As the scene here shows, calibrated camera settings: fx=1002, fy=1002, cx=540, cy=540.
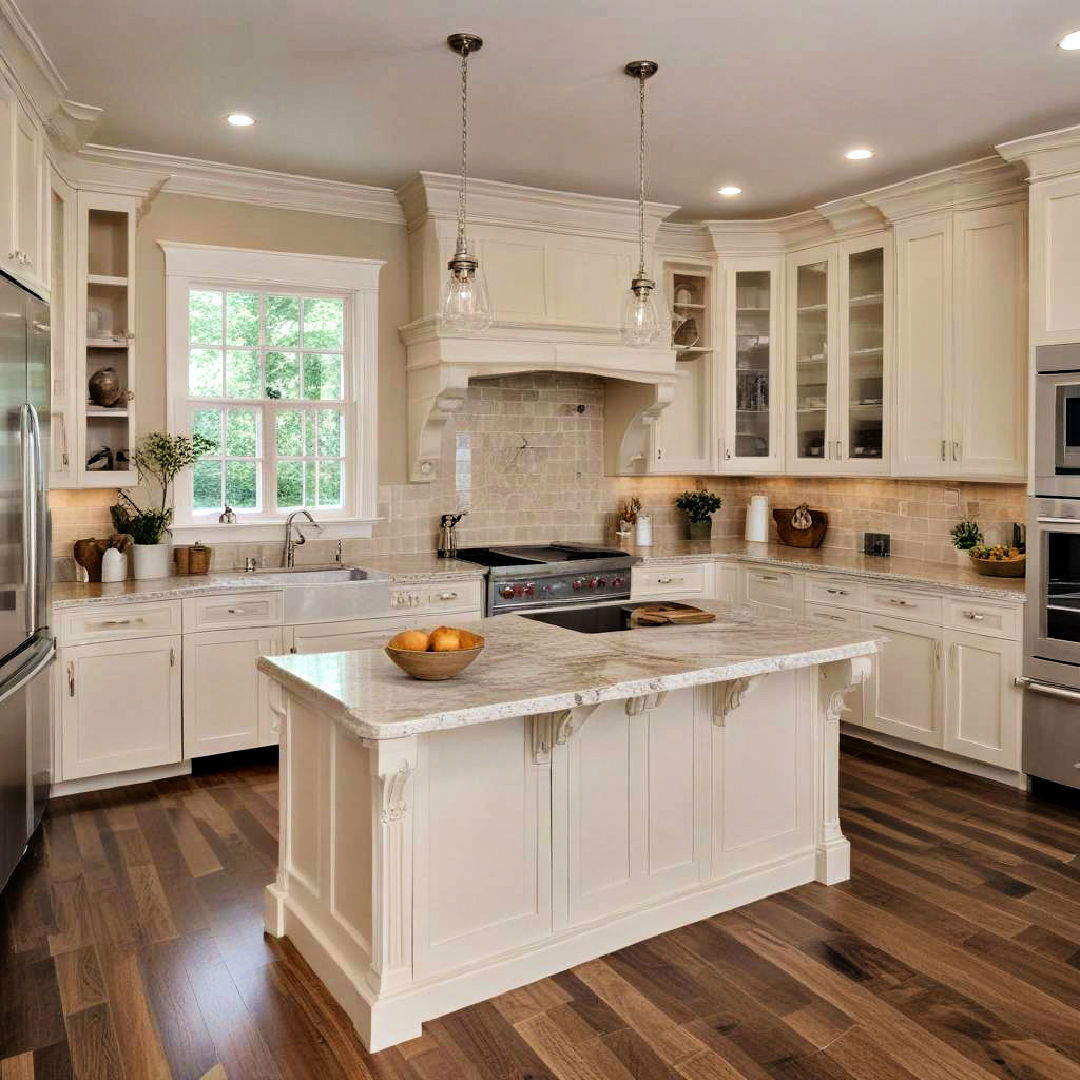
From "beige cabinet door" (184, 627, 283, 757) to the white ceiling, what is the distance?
231 centimetres

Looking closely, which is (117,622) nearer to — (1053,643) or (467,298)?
(467,298)

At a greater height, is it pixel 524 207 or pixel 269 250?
pixel 524 207

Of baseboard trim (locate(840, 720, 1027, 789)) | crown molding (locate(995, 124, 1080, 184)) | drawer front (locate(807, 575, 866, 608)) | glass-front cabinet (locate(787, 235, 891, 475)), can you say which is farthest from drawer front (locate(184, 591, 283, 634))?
crown molding (locate(995, 124, 1080, 184))

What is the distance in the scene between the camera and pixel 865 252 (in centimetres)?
563

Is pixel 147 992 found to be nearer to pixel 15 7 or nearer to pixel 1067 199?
pixel 15 7

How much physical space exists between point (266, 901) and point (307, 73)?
298 centimetres

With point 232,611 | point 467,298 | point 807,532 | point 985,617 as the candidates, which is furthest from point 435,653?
point 807,532

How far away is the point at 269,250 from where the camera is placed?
5234 mm

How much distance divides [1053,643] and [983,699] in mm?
451

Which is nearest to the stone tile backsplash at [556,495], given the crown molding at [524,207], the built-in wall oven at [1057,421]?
the built-in wall oven at [1057,421]

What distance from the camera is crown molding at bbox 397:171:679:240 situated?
5168 mm

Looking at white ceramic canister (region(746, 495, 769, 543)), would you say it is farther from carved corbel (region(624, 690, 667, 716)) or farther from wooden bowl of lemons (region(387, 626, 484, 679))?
wooden bowl of lemons (region(387, 626, 484, 679))

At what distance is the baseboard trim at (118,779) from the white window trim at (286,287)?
3.82ft

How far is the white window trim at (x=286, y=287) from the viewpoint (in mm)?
5047
